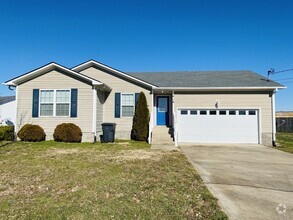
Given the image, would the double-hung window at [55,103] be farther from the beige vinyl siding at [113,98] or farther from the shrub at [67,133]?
the beige vinyl siding at [113,98]

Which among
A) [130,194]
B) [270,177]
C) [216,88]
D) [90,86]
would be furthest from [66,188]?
[216,88]

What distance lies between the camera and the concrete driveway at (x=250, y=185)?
12.1ft

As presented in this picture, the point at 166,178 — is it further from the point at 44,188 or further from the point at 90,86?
the point at 90,86

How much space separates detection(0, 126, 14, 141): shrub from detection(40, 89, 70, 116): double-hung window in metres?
2.28

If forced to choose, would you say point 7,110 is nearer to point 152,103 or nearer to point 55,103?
point 55,103

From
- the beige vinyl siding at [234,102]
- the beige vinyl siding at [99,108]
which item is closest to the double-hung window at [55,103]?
the beige vinyl siding at [99,108]

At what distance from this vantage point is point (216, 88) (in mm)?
13359

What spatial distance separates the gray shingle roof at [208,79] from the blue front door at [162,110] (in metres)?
1.14

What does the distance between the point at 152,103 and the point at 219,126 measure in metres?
4.72

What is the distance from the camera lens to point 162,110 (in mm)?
14711

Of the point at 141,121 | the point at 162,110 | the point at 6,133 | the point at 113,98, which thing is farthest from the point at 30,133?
the point at 162,110

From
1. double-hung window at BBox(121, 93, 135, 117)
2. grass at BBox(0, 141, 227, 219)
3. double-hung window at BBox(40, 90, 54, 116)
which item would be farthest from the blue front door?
grass at BBox(0, 141, 227, 219)

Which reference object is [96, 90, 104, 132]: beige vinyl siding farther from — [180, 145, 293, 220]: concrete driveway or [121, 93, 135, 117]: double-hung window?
[180, 145, 293, 220]: concrete driveway

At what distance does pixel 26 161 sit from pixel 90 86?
6.37 m
